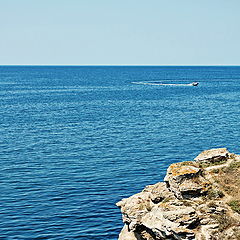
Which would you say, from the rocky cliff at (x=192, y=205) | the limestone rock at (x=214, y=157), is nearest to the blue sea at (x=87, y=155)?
the rocky cliff at (x=192, y=205)

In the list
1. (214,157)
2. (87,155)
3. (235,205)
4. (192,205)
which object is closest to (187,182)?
(192,205)

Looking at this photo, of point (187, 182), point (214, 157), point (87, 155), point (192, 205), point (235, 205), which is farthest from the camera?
point (87, 155)

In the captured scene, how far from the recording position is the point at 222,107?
146500 mm

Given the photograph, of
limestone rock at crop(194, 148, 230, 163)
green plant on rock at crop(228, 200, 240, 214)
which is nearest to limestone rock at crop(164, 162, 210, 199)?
green plant on rock at crop(228, 200, 240, 214)

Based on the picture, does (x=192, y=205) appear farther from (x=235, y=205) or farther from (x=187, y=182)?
(x=235, y=205)

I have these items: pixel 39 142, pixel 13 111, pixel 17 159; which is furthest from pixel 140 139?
pixel 13 111

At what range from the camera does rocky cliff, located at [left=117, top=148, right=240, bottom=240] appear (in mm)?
31203

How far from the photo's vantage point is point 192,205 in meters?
33.0

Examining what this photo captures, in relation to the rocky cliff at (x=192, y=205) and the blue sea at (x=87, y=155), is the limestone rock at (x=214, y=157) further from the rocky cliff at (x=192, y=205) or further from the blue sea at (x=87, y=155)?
the blue sea at (x=87, y=155)

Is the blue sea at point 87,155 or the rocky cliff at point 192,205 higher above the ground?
the rocky cliff at point 192,205

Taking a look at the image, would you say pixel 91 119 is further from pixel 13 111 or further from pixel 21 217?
pixel 21 217

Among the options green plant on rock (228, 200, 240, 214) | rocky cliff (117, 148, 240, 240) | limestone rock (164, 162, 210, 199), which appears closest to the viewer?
rocky cliff (117, 148, 240, 240)

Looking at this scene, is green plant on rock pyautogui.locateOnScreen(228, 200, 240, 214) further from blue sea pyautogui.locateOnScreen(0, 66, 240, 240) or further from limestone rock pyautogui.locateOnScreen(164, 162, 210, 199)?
blue sea pyautogui.locateOnScreen(0, 66, 240, 240)

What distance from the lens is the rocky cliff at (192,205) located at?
102 feet
